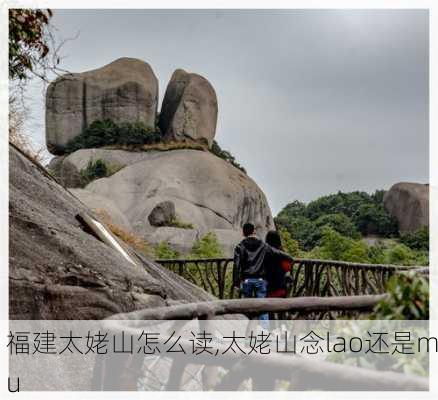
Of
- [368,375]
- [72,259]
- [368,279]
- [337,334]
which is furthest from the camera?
[368,279]

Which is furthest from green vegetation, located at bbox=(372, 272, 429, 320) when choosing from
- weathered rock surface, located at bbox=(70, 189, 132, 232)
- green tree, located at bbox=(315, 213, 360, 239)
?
green tree, located at bbox=(315, 213, 360, 239)

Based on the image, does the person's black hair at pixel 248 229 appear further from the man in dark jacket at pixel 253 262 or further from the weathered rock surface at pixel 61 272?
the weathered rock surface at pixel 61 272

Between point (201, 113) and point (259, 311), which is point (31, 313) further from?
point (201, 113)

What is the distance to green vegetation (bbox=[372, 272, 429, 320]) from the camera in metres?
1.91

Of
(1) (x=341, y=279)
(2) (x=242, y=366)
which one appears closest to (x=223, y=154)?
(1) (x=341, y=279)

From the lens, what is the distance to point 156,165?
2444 cm

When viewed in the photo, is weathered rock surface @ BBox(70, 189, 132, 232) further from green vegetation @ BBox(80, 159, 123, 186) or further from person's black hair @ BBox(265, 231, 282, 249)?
person's black hair @ BBox(265, 231, 282, 249)

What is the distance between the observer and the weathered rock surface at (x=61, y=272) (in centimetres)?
468

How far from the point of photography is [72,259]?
198 inches

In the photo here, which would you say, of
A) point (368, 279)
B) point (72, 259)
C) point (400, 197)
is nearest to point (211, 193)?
point (400, 197)

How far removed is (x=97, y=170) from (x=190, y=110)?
453cm

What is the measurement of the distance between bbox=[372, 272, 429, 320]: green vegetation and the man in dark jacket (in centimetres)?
440

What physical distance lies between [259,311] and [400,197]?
29.2m

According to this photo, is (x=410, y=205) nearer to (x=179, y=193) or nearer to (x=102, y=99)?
(x=179, y=193)
